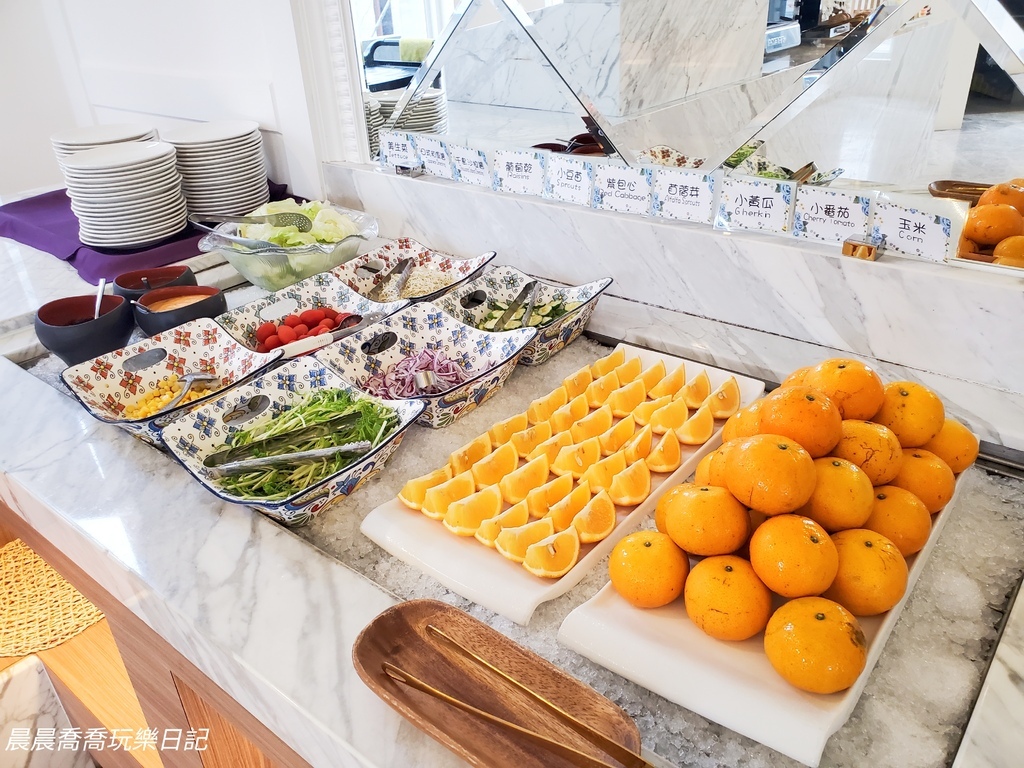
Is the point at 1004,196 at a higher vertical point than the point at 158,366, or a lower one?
higher

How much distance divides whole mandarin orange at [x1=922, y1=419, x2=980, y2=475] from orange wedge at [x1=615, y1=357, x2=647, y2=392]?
41cm

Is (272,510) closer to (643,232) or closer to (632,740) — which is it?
(632,740)

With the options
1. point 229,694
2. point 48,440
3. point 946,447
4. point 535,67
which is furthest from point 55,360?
point 946,447

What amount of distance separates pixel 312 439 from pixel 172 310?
0.44m

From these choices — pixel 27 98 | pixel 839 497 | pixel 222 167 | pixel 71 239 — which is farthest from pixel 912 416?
pixel 27 98

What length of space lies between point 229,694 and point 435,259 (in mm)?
873

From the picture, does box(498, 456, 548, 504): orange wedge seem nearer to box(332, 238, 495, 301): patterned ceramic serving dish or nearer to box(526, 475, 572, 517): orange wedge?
box(526, 475, 572, 517): orange wedge

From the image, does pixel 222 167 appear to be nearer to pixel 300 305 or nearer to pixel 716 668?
pixel 300 305

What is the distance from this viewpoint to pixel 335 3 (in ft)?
5.16

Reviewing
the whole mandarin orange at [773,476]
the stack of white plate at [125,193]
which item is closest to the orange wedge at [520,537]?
the whole mandarin orange at [773,476]

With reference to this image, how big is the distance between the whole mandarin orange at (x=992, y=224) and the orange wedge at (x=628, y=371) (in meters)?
0.46

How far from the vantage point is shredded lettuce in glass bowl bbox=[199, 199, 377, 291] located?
1.49m

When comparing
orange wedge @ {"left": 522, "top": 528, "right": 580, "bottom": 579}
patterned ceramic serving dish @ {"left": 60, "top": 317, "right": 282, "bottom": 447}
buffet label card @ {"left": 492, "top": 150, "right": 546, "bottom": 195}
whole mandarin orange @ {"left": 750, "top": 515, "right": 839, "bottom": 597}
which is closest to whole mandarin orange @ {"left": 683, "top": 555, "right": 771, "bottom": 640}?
whole mandarin orange @ {"left": 750, "top": 515, "right": 839, "bottom": 597}

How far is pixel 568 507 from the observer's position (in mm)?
871
